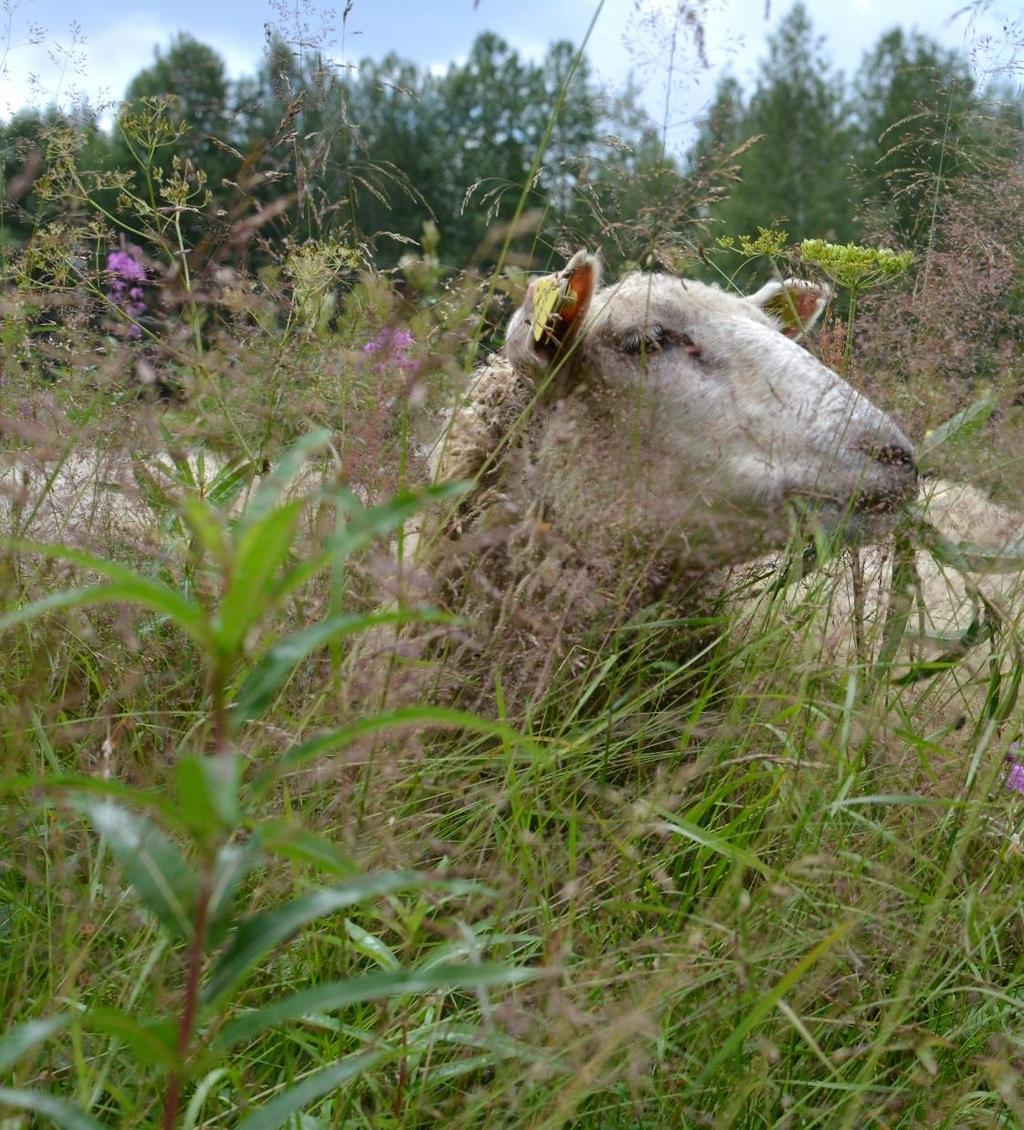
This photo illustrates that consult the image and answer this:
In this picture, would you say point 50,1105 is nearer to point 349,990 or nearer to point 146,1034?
point 146,1034

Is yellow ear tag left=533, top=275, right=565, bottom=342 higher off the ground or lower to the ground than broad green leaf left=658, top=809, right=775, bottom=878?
higher

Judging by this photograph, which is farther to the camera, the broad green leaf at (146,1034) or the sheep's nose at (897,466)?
the sheep's nose at (897,466)

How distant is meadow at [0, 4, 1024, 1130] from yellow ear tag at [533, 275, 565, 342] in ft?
1.10

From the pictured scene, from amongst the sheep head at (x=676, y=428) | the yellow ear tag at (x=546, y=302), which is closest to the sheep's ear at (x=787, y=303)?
the sheep head at (x=676, y=428)

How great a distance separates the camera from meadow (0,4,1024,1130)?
0.97 m

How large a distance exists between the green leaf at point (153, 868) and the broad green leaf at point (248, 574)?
18 cm

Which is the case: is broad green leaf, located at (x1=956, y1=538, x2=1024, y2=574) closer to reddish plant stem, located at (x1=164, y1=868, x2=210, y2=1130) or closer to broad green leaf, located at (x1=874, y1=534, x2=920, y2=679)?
broad green leaf, located at (x1=874, y1=534, x2=920, y2=679)

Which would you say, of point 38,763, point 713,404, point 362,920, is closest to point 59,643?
point 38,763

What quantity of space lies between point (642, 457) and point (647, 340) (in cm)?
47

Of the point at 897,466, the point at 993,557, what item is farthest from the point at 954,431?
the point at 993,557

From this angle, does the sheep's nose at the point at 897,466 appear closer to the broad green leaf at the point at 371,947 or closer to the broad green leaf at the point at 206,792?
the broad green leaf at the point at 371,947

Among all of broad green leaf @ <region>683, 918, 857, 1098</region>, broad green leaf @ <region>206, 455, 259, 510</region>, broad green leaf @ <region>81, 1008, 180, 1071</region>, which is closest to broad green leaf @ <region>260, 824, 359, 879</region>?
broad green leaf @ <region>81, 1008, 180, 1071</region>

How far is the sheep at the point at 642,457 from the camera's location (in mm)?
2609

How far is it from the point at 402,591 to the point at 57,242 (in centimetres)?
179
